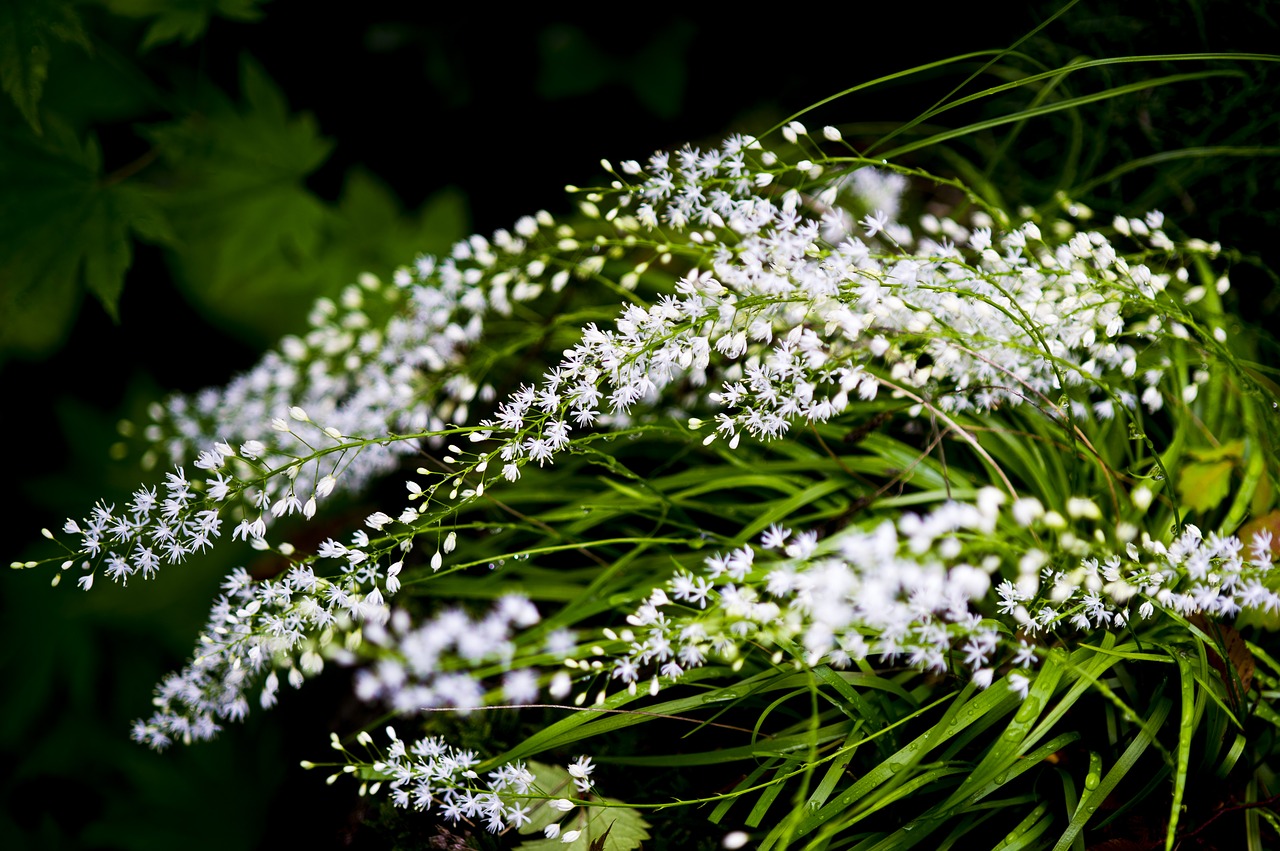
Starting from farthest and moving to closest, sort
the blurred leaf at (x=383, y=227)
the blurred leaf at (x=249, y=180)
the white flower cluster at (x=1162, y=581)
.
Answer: the blurred leaf at (x=383, y=227)
the blurred leaf at (x=249, y=180)
the white flower cluster at (x=1162, y=581)

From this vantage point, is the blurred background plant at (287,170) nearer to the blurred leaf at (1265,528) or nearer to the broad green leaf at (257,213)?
the broad green leaf at (257,213)

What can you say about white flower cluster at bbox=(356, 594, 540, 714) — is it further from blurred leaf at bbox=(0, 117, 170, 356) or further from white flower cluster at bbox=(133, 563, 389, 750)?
blurred leaf at bbox=(0, 117, 170, 356)

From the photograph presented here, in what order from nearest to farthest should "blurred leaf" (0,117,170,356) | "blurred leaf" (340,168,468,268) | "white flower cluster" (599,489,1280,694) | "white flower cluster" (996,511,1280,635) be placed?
"white flower cluster" (599,489,1280,694)
"white flower cluster" (996,511,1280,635)
"blurred leaf" (0,117,170,356)
"blurred leaf" (340,168,468,268)

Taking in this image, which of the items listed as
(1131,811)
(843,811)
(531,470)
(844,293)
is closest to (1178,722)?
(1131,811)

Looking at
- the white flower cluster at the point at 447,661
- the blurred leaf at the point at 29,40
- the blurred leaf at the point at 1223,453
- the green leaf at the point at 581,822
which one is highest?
the blurred leaf at the point at 29,40

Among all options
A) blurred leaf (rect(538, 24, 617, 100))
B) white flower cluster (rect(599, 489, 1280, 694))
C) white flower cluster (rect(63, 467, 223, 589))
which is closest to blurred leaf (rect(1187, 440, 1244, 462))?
white flower cluster (rect(599, 489, 1280, 694))

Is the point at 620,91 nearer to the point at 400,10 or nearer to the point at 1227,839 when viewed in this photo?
the point at 400,10

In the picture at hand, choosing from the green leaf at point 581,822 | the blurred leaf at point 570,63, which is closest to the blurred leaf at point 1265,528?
the green leaf at point 581,822
